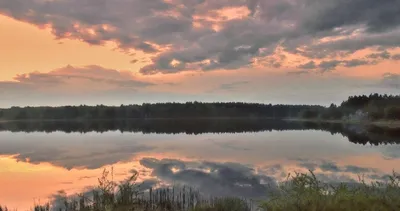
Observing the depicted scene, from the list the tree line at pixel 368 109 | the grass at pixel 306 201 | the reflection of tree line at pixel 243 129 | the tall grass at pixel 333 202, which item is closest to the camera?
the tall grass at pixel 333 202

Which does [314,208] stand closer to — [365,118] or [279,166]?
[279,166]

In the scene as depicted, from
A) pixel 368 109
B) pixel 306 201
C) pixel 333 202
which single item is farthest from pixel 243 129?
pixel 333 202

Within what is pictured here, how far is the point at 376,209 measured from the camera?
1026cm

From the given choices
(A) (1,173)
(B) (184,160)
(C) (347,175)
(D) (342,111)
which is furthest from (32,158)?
(D) (342,111)

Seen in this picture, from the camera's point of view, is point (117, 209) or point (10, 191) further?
point (10, 191)

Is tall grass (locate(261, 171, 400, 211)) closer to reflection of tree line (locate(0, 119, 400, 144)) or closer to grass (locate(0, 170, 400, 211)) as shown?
grass (locate(0, 170, 400, 211))

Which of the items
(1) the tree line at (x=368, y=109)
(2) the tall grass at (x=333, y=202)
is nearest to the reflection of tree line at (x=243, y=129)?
(1) the tree line at (x=368, y=109)

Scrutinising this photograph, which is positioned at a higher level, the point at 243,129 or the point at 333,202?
the point at 333,202

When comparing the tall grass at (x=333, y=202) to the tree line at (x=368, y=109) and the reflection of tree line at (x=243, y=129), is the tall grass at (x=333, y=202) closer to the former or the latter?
the reflection of tree line at (x=243, y=129)

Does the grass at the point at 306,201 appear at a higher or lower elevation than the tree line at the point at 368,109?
lower

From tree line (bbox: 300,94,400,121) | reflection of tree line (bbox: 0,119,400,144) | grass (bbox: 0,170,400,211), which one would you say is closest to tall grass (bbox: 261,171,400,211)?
grass (bbox: 0,170,400,211)

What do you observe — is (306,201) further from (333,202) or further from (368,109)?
(368,109)

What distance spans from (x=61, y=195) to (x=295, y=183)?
14.8m

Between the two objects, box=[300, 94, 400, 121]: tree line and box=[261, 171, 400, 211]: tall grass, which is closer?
box=[261, 171, 400, 211]: tall grass
